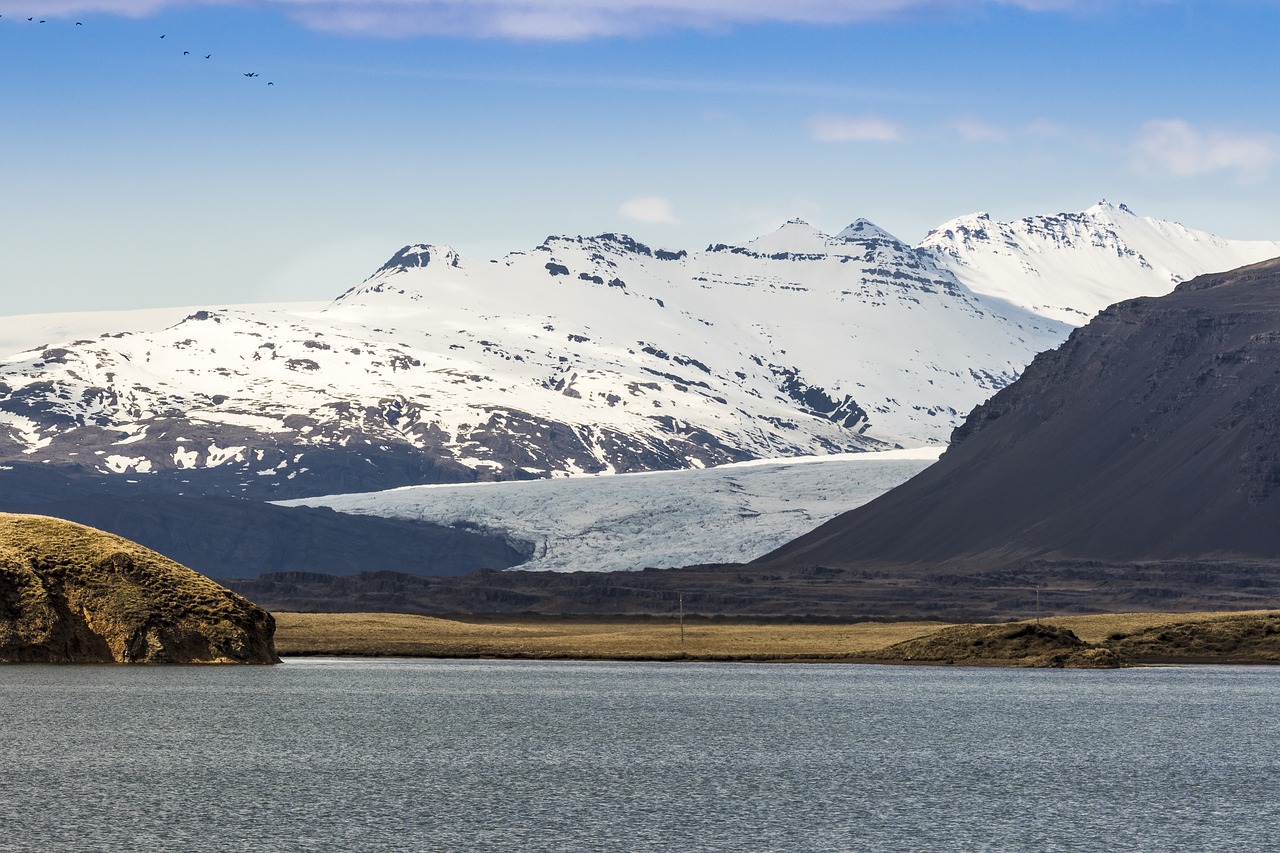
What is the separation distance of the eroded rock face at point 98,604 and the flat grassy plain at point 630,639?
2712 centimetres

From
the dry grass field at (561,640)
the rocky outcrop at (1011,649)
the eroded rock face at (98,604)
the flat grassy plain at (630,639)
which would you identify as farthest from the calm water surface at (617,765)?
the dry grass field at (561,640)

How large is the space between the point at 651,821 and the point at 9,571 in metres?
56.7

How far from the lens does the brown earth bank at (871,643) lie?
123000 mm

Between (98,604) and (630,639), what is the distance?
63.2m

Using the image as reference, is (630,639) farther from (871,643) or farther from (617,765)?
(617,765)

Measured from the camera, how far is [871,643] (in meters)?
145

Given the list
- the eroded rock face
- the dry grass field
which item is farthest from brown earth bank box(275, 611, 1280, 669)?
the eroded rock face

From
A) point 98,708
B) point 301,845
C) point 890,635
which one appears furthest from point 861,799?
point 890,635

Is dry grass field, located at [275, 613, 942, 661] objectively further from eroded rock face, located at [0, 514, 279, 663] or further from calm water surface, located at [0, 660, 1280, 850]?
calm water surface, located at [0, 660, 1280, 850]

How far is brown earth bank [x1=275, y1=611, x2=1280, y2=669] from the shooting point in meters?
123

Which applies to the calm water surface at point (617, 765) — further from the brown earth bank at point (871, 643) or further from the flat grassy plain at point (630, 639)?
the flat grassy plain at point (630, 639)

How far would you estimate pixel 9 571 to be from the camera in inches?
3688

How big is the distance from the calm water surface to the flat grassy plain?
36.6m

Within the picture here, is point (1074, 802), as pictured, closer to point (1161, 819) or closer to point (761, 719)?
point (1161, 819)
